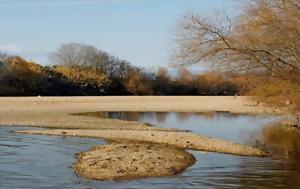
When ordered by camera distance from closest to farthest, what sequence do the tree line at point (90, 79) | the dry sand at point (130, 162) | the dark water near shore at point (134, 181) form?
1. the dark water near shore at point (134, 181)
2. the dry sand at point (130, 162)
3. the tree line at point (90, 79)

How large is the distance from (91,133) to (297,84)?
488 inches

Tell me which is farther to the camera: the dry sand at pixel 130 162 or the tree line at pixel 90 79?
the tree line at pixel 90 79

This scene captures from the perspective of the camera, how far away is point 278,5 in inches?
1110

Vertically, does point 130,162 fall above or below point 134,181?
above

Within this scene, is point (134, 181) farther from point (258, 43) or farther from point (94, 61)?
point (94, 61)

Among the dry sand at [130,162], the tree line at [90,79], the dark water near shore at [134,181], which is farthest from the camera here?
the tree line at [90,79]

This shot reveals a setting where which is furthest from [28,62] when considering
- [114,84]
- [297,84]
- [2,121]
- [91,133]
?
[297,84]

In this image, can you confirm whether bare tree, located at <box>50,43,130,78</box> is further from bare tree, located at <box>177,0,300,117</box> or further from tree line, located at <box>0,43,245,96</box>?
bare tree, located at <box>177,0,300,117</box>

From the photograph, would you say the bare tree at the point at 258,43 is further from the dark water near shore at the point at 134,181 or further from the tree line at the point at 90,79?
the tree line at the point at 90,79

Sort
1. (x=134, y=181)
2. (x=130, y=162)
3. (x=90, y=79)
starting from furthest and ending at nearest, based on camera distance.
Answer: (x=90, y=79) < (x=130, y=162) < (x=134, y=181)

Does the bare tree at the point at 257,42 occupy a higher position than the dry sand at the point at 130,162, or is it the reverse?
the bare tree at the point at 257,42

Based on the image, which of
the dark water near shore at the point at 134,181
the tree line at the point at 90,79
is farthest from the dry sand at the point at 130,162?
the tree line at the point at 90,79

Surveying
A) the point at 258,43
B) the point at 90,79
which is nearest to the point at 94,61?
the point at 90,79

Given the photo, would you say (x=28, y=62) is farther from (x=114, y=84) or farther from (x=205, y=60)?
(x=205, y=60)
